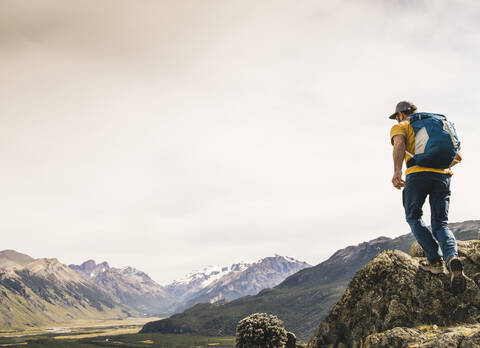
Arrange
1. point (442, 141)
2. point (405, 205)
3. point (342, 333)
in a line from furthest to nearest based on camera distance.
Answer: point (342, 333), point (405, 205), point (442, 141)

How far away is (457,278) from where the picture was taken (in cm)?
873

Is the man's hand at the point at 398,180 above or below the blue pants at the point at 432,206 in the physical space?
above

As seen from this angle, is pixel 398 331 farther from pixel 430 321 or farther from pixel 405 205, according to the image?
pixel 405 205

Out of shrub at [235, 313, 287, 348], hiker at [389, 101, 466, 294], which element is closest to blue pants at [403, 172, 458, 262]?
hiker at [389, 101, 466, 294]

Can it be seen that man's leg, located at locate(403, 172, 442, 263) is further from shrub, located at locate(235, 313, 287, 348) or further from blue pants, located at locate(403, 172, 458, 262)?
shrub, located at locate(235, 313, 287, 348)

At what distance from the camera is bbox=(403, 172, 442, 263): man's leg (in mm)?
8680

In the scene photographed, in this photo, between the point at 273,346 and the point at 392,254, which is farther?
the point at 273,346

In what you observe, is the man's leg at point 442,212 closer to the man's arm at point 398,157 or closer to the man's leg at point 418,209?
the man's leg at point 418,209

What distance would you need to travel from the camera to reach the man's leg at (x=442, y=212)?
339 inches

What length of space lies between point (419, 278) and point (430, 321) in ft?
4.29

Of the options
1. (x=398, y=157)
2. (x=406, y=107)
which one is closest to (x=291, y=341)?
(x=398, y=157)

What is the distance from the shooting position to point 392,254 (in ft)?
37.6

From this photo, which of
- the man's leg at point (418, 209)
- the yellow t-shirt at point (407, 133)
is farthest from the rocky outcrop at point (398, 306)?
the yellow t-shirt at point (407, 133)

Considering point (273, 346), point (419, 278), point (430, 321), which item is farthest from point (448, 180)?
point (273, 346)
